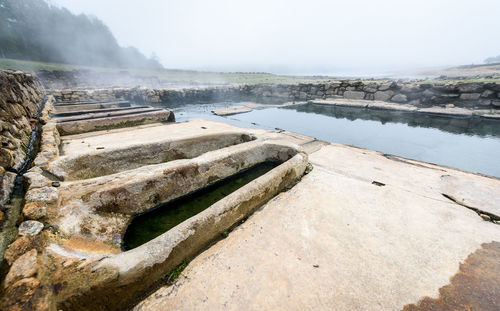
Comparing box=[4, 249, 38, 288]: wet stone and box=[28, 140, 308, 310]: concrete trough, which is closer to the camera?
box=[4, 249, 38, 288]: wet stone

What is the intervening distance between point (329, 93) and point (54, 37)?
5501 centimetres

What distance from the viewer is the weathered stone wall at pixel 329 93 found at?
7688 millimetres

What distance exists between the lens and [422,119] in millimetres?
7551

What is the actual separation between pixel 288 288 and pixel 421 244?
154cm

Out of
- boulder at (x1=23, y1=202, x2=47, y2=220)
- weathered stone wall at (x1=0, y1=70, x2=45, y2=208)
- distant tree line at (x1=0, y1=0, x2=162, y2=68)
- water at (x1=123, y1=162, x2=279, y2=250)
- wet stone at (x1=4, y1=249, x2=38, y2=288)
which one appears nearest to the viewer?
wet stone at (x1=4, y1=249, x2=38, y2=288)

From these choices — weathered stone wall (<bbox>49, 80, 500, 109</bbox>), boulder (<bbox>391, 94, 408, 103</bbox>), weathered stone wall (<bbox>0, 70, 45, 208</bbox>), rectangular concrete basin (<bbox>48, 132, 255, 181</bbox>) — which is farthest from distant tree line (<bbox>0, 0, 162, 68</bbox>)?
boulder (<bbox>391, 94, 408, 103</bbox>)

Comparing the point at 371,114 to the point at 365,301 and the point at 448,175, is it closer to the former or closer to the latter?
the point at 448,175

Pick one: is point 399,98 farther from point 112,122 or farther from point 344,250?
point 112,122

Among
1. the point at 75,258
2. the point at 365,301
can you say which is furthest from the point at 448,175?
the point at 75,258

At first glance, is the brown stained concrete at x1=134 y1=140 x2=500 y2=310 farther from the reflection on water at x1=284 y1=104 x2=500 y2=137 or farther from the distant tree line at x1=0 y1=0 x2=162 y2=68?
the distant tree line at x1=0 y1=0 x2=162 y2=68

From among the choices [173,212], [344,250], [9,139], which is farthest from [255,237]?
[9,139]

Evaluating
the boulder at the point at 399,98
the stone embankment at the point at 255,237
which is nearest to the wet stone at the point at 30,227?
the stone embankment at the point at 255,237

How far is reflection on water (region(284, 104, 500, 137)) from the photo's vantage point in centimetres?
619

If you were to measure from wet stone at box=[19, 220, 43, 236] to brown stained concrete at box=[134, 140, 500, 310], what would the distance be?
95cm
